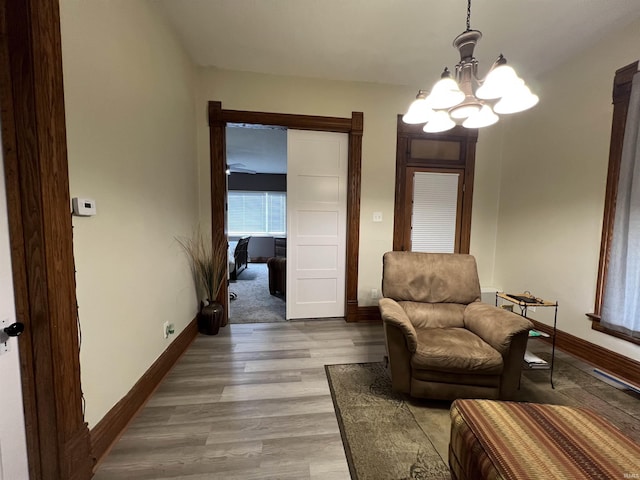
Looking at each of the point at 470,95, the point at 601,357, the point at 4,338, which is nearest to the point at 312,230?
the point at 470,95

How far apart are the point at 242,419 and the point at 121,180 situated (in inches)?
64.9

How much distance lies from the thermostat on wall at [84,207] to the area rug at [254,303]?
227 centimetres

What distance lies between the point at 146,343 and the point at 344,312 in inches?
87.2

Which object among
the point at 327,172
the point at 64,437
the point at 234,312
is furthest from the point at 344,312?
the point at 64,437

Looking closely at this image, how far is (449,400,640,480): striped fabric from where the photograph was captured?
0.92 metres

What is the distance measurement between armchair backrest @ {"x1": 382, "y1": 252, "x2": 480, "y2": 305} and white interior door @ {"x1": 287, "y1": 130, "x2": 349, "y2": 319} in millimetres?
1109

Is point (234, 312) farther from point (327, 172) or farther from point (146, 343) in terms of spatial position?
point (327, 172)

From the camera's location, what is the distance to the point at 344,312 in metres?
3.46

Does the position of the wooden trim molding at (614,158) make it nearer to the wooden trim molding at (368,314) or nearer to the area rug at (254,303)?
the wooden trim molding at (368,314)

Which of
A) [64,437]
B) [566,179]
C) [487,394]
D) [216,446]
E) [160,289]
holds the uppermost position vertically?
[566,179]

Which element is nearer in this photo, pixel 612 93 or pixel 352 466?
pixel 352 466

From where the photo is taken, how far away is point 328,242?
3.37m

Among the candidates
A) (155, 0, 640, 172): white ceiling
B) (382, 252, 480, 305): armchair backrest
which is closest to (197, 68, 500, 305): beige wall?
(155, 0, 640, 172): white ceiling

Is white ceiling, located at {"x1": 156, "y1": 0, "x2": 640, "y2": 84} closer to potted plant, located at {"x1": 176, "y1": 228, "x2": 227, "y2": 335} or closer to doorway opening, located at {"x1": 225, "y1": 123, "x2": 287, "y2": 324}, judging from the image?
doorway opening, located at {"x1": 225, "y1": 123, "x2": 287, "y2": 324}
